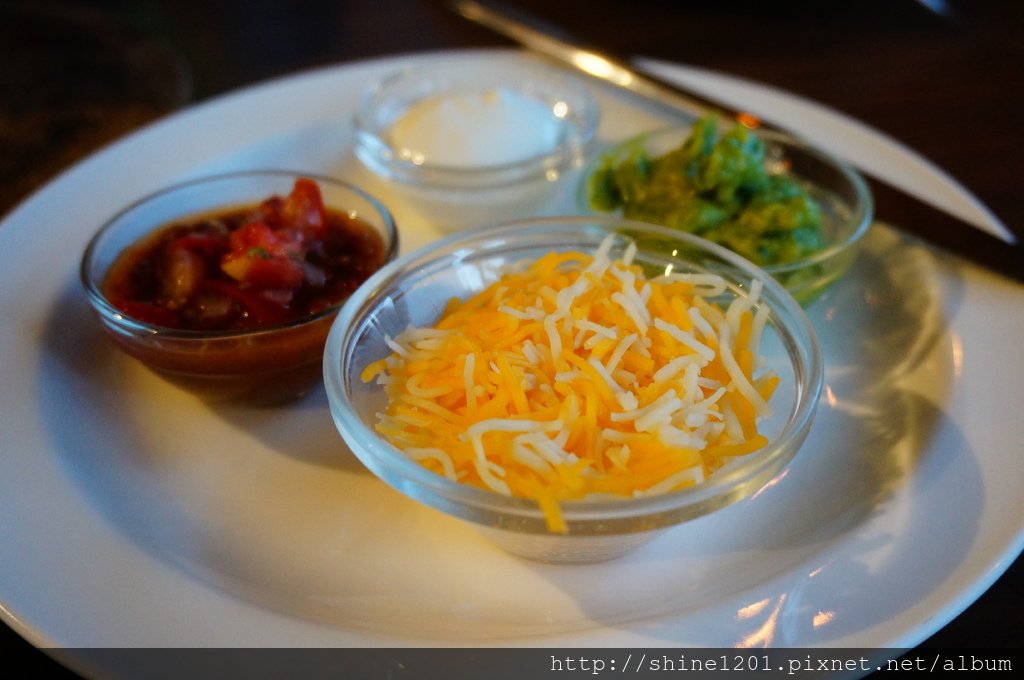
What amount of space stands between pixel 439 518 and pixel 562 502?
18.0 inches

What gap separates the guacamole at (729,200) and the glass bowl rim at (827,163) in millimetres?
45

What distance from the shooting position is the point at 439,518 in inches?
65.0

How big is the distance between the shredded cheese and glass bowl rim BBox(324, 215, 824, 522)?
0.04m

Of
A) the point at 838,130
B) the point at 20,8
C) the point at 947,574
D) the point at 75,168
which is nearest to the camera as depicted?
the point at 947,574

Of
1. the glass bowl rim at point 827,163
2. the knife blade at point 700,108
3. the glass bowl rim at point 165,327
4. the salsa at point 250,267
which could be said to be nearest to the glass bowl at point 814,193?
the glass bowl rim at point 827,163

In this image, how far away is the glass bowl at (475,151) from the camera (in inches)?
91.0

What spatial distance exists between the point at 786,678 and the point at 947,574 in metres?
0.36

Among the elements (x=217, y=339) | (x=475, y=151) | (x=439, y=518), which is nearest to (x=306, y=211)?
(x=217, y=339)

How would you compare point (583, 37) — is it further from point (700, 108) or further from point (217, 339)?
point (217, 339)

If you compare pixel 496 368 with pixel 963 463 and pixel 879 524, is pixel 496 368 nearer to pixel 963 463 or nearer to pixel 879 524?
pixel 879 524

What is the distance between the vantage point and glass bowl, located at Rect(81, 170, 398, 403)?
1758mm

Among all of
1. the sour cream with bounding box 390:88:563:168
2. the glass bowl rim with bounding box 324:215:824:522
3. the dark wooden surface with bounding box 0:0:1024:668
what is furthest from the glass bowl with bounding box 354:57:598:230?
the dark wooden surface with bounding box 0:0:1024:668

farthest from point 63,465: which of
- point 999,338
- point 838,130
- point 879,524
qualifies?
point 838,130

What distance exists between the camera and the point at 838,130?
266 cm
